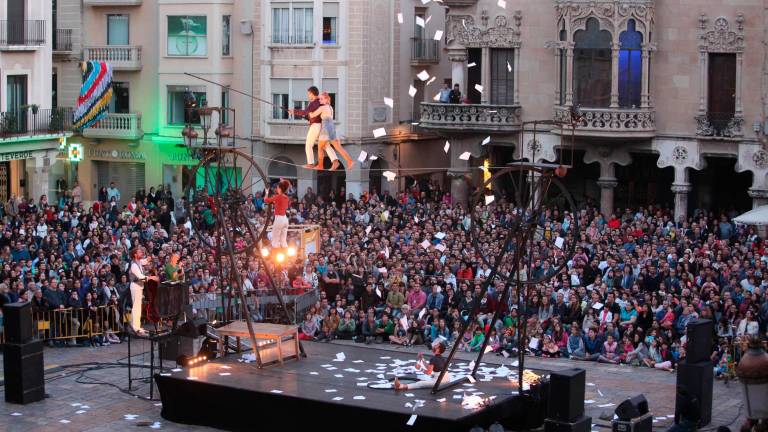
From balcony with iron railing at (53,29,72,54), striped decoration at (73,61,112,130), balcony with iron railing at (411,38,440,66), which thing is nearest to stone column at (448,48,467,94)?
balcony with iron railing at (411,38,440,66)

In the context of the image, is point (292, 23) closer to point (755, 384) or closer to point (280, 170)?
point (280, 170)

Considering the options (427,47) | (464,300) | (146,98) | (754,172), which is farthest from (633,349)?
(146,98)

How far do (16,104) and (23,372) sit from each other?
2014 centimetres

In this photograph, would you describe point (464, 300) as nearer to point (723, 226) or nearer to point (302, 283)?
point (302, 283)

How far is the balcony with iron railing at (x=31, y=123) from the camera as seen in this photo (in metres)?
45.4

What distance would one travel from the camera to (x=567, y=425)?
23.3m

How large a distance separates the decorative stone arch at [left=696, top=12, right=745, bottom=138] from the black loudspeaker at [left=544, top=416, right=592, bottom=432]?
2034cm

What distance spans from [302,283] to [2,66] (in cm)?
1523

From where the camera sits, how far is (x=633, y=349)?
30.7m

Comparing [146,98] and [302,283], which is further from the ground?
[146,98]

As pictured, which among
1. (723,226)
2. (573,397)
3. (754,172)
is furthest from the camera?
(754,172)

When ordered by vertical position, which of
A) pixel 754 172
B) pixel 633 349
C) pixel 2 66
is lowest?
pixel 633 349

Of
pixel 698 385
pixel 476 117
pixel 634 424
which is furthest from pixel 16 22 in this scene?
pixel 634 424

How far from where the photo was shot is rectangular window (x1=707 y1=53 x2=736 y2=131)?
4241cm
